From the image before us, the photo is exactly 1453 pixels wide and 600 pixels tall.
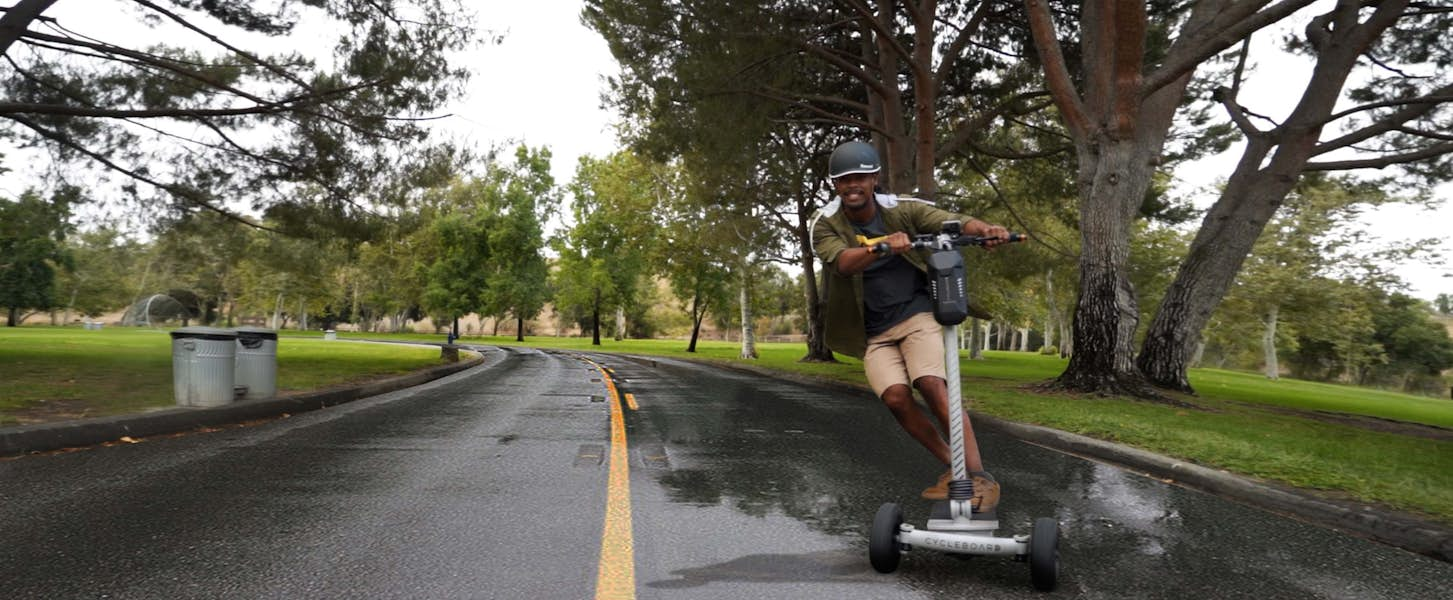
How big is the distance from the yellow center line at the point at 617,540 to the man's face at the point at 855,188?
1.90m

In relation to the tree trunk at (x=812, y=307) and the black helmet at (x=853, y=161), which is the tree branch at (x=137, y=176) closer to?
the black helmet at (x=853, y=161)

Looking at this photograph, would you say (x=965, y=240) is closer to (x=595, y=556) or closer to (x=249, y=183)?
(x=595, y=556)

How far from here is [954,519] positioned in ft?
10.5

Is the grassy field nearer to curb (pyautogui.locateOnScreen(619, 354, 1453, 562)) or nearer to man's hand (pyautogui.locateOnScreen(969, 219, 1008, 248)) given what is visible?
curb (pyautogui.locateOnScreen(619, 354, 1453, 562))

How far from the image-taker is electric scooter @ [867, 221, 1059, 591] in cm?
306

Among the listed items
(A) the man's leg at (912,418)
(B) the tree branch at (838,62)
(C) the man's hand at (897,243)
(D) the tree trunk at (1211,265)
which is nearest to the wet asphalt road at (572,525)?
(A) the man's leg at (912,418)

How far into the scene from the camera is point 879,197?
3852 mm

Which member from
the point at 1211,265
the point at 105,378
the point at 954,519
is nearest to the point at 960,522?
the point at 954,519

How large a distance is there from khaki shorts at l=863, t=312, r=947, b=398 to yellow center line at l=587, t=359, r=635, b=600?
1.36 metres

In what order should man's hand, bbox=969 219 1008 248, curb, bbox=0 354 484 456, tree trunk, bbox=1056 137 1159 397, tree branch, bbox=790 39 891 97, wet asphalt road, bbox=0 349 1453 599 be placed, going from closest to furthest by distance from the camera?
wet asphalt road, bbox=0 349 1453 599 < man's hand, bbox=969 219 1008 248 < curb, bbox=0 354 484 456 < tree trunk, bbox=1056 137 1159 397 < tree branch, bbox=790 39 891 97

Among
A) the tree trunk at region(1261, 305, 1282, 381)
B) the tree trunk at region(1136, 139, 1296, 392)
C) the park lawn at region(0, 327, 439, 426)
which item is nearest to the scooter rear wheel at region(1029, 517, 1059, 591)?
the park lawn at region(0, 327, 439, 426)

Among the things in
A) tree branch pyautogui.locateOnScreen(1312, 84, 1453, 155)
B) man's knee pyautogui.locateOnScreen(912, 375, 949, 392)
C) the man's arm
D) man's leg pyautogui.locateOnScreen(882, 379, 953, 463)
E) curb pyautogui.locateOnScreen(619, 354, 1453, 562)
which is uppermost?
tree branch pyautogui.locateOnScreen(1312, 84, 1453, 155)

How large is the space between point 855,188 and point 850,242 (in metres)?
0.26

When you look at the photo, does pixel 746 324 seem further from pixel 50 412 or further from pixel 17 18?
pixel 50 412
